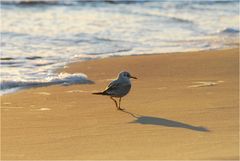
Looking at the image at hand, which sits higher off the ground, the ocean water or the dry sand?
the dry sand

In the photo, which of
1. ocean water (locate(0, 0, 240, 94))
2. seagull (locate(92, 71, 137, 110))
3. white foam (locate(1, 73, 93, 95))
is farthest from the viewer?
ocean water (locate(0, 0, 240, 94))

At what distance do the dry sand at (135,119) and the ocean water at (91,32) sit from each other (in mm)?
1028

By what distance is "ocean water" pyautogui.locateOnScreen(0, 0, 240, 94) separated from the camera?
10752 mm

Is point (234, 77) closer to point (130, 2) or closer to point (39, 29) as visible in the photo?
point (39, 29)

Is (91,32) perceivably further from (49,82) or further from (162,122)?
(162,122)

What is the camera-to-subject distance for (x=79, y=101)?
25.8ft

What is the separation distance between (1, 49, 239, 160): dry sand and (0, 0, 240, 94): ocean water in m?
1.03

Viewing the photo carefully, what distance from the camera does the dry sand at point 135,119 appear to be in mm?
5500

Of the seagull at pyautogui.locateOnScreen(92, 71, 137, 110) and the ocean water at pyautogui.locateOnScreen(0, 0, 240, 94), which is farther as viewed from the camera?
the ocean water at pyautogui.locateOnScreen(0, 0, 240, 94)

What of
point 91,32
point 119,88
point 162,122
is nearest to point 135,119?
Result: point 162,122

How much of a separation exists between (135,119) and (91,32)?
8.77 meters

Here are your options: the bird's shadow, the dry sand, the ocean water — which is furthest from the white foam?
the bird's shadow

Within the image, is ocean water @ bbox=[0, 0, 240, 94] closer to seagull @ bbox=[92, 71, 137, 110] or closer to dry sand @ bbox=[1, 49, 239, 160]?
dry sand @ bbox=[1, 49, 239, 160]

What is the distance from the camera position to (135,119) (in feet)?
22.2
